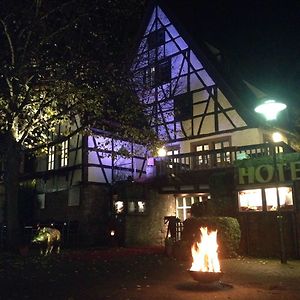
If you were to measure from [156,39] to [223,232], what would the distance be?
15.5 m

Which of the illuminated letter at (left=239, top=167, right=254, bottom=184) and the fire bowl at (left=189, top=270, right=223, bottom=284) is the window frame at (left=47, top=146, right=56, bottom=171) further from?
the fire bowl at (left=189, top=270, right=223, bottom=284)

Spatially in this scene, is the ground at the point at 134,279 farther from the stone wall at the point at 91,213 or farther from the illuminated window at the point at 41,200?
the illuminated window at the point at 41,200

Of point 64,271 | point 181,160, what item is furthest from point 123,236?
point 64,271

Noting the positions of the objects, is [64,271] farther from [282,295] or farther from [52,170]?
[52,170]

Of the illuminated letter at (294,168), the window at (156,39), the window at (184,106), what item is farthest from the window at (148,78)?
the illuminated letter at (294,168)

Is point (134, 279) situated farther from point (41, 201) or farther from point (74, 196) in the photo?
point (41, 201)


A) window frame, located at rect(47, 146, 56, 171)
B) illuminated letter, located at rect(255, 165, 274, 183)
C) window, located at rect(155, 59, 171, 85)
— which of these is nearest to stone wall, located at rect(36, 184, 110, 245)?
window frame, located at rect(47, 146, 56, 171)

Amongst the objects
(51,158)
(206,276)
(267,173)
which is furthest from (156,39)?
(206,276)

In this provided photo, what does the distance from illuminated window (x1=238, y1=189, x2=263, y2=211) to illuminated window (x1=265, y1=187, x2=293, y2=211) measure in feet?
1.07

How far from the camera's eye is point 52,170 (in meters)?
25.8

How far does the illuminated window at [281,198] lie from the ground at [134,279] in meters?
2.42

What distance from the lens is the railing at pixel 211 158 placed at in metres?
18.0

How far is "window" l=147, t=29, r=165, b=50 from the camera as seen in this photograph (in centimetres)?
2611

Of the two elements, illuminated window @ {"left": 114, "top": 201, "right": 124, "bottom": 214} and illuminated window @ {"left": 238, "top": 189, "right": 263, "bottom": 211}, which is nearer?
illuminated window @ {"left": 238, "top": 189, "right": 263, "bottom": 211}
